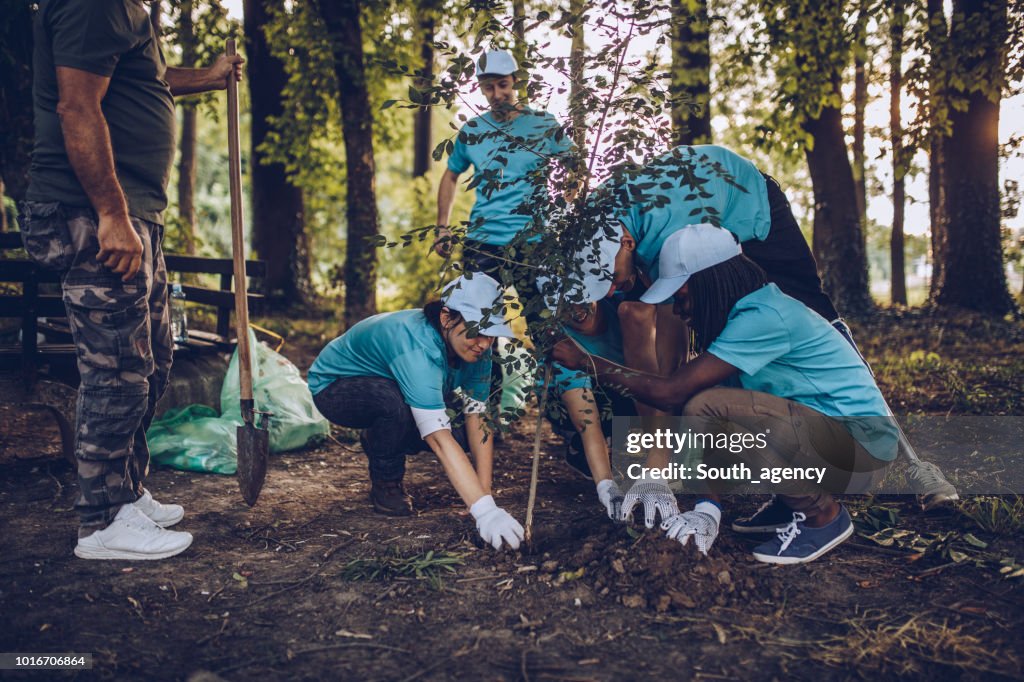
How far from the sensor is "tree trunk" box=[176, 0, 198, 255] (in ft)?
27.5

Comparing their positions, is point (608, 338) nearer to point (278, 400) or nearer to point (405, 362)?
point (405, 362)

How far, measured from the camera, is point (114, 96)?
284cm

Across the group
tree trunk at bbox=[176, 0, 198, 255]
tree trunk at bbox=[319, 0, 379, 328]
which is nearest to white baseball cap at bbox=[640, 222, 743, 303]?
tree trunk at bbox=[319, 0, 379, 328]

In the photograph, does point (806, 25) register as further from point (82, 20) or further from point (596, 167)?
point (82, 20)

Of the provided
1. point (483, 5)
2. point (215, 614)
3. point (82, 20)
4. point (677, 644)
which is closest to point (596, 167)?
point (483, 5)

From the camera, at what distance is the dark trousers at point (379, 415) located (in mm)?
3510

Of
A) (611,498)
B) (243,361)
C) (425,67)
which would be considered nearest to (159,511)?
(243,361)

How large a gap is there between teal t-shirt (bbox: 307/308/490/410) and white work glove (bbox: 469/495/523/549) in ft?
1.39

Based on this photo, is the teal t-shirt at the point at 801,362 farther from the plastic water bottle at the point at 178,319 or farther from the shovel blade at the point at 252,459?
the plastic water bottle at the point at 178,319

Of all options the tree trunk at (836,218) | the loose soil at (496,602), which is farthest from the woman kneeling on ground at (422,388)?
the tree trunk at (836,218)

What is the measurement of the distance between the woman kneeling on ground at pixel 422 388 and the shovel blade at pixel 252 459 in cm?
39

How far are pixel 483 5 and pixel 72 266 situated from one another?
170 cm

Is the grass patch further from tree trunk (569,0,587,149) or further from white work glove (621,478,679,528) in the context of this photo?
tree trunk (569,0,587,149)

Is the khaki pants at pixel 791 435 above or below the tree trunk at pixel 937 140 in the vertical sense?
below
